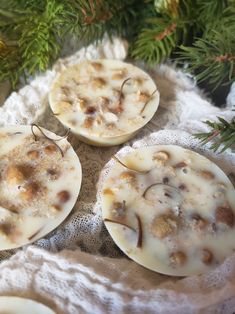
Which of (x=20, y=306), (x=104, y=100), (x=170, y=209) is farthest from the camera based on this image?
(x=104, y=100)

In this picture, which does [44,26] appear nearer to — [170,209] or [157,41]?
[157,41]

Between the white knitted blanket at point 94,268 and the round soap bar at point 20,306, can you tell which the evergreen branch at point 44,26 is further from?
the round soap bar at point 20,306

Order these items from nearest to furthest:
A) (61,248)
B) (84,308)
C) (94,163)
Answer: (84,308)
(61,248)
(94,163)

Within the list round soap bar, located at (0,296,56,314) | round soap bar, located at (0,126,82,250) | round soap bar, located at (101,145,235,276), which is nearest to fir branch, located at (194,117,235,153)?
round soap bar, located at (101,145,235,276)

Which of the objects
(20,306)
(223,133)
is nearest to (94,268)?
(20,306)

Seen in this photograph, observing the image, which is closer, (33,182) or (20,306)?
(20,306)

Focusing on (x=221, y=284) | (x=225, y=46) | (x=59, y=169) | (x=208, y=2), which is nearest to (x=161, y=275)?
(x=221, y=284)

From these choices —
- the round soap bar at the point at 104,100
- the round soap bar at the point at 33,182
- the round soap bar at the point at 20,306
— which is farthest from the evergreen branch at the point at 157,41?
the round soap bar at the point at 20,306

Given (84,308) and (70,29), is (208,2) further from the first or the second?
(84,308)
